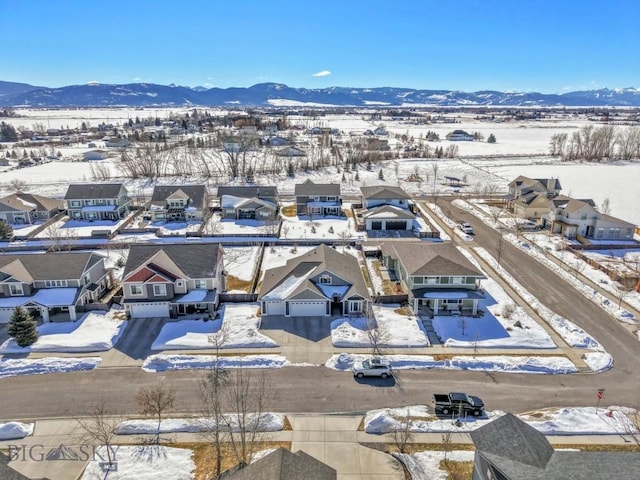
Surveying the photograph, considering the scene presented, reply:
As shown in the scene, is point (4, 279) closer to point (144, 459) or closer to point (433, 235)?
point (144, 459)

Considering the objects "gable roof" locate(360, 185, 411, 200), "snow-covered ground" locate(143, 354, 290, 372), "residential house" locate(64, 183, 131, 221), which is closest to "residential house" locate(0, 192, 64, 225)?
"residential house" locate(64, 183, 131, 221)

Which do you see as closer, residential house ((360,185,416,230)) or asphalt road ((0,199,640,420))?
asphalt road ((0,199,640,420))

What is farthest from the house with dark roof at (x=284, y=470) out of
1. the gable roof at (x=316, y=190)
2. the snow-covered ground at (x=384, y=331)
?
the gable roof at (x=316, y=190)

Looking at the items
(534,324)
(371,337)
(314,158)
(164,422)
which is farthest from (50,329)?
(314,158)

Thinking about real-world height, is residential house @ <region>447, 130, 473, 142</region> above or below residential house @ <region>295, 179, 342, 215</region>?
above

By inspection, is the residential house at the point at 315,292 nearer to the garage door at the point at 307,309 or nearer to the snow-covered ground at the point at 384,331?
the garage door at the point at 307,309

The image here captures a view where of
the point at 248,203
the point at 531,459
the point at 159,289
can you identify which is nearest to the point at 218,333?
the point at 159,289

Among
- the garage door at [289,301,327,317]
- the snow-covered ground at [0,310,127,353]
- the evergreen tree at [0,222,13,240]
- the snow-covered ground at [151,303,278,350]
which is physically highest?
the evergreen tree at [0,222,13,240]

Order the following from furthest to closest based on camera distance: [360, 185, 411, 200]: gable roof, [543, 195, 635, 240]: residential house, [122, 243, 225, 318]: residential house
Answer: [360, 185, 411, 200]: gable roof, [543, 195, 635, 240]: residential house, [122, 243, 225, 318]: residential house

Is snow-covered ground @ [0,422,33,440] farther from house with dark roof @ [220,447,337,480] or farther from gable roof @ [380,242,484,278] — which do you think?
gable roof @ [380,242,484,278]
